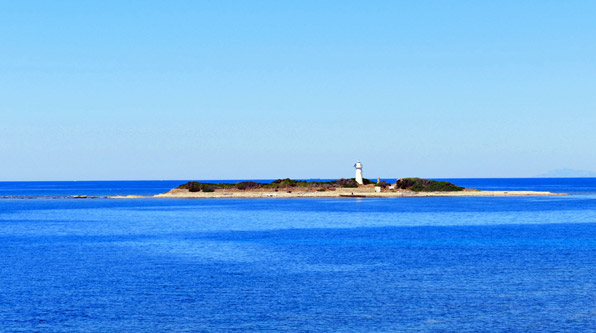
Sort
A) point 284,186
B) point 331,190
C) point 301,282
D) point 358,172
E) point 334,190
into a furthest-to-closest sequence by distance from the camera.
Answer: point 284,186
point 331,190
point 334,190
point 358,172
point 301,282

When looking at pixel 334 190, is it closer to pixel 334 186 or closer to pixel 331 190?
pixel 331 190

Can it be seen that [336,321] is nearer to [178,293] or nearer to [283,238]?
[178,293]

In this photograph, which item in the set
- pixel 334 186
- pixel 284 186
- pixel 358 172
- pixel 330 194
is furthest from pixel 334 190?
pixel 284 186

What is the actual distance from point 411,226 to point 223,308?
5053 cm

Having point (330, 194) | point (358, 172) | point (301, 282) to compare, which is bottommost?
point (301, 282)

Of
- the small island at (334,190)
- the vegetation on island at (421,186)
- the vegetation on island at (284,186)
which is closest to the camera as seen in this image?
the small island at (334,190)

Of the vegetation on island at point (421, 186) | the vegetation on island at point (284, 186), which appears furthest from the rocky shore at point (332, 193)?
the vegetation on island at point (284, 186)

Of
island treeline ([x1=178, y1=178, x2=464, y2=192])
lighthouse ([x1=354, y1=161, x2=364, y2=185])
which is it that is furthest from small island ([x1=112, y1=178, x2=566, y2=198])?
lighthouse ([x1=354, y1=161, x2=364, y2=185])

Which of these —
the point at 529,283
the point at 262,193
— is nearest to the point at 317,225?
the point at 529,283

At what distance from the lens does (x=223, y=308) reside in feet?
97.7

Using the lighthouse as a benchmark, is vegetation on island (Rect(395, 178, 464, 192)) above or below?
below

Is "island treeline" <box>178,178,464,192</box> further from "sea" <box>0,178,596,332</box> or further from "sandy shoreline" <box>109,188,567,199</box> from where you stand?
"sea" <box>0,178,596,332</box>

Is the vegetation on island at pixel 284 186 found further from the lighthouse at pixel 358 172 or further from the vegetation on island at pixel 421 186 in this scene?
the vegetation on island at pixel 421 186

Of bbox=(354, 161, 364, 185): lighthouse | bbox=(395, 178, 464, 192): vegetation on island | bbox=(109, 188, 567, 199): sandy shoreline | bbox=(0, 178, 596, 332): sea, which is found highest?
bbox=(354, 161, 364, 185): lighthouse
